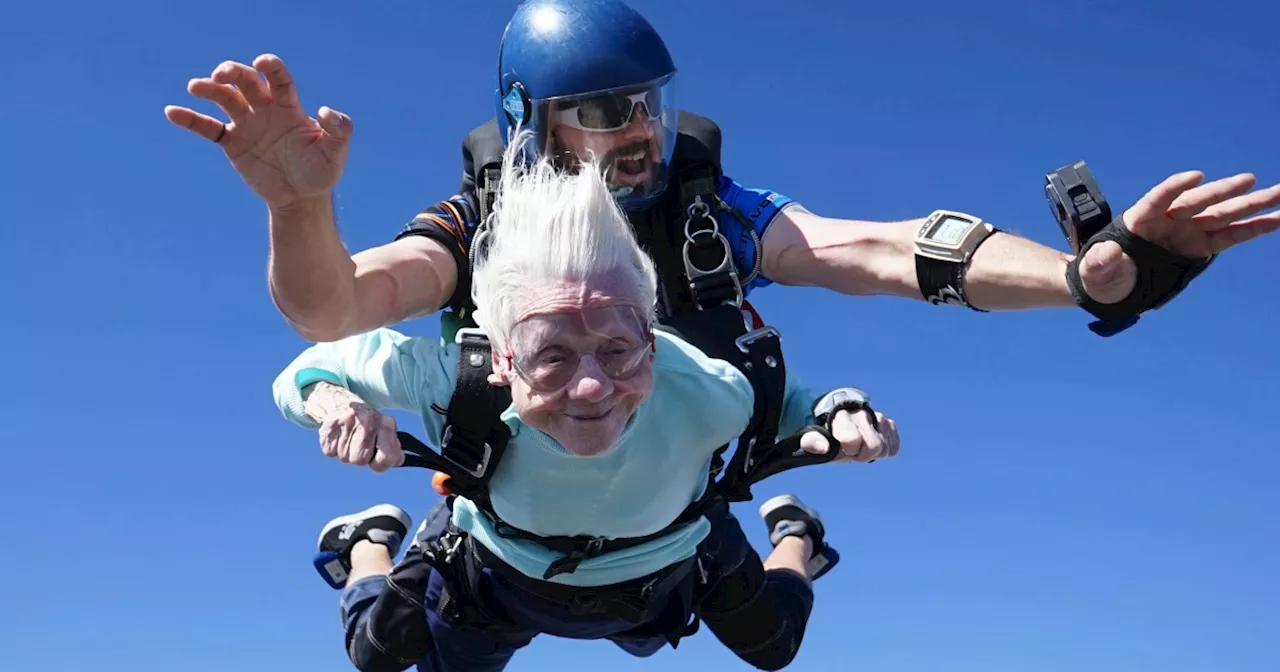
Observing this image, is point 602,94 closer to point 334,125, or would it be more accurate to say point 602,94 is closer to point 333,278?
point 333,278

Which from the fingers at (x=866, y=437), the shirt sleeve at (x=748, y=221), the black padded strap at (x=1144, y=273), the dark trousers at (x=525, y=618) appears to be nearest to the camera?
the black padded strap at (x=1144, y=273)

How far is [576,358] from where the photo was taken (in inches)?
188

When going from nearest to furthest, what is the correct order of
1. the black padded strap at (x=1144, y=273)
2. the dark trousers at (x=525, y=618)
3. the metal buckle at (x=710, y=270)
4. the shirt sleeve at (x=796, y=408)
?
the black padded strap at (x=1144, y=273)
the shirt sleeve at (x=796, y=408)
the metal buckle at (x=710, y=270)
the dark trousers at (x=525, y=618)

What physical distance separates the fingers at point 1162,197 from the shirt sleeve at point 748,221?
1653 mm

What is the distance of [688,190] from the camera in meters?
5.93

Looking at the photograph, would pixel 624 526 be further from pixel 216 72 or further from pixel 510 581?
pixel 216 72

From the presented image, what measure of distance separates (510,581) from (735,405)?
1.31 meters

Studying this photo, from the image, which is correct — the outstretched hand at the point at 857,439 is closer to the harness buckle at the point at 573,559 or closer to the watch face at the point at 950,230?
the watch face at the point at 950,230

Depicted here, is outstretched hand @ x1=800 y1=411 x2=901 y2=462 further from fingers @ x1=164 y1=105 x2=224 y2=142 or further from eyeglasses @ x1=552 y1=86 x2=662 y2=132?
fingers @ x1=164 y1=105 x2=224 y2=142

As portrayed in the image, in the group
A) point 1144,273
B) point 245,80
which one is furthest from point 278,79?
point 1144,273

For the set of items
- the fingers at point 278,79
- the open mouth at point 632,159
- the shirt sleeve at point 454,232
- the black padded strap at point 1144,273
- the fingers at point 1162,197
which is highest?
the open mouth at point 632,159

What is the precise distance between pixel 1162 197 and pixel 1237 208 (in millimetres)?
215

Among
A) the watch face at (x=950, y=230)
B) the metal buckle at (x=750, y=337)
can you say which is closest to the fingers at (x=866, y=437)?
the metal buckle at (x=750, y=337)

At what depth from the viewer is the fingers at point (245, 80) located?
4.30 m
